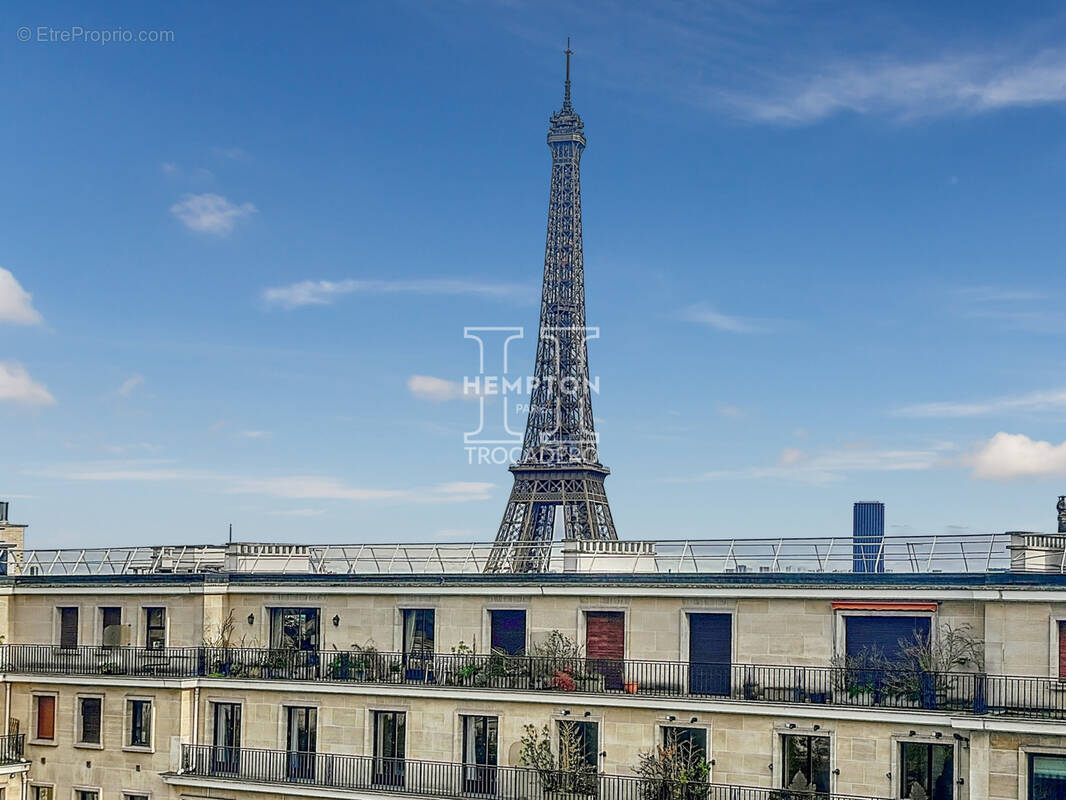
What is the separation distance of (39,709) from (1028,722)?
3594 cm

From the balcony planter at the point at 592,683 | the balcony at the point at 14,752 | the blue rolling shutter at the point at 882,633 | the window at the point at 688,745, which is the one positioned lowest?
the balcony at the point at 14,752

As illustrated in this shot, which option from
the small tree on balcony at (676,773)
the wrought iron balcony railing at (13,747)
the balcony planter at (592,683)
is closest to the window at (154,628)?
the wrought iron balcony railing at (13,747)

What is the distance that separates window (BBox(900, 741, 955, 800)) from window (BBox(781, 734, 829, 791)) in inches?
89.0

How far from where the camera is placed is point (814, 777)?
40.5 meters

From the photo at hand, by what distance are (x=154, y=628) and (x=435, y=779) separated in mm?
12955

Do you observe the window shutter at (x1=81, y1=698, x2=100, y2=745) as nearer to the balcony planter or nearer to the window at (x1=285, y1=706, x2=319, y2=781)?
the window at (x1=285, y1=706, x2=319, y2=781)

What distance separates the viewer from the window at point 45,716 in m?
52.8

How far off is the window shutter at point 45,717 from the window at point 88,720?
1.38 m

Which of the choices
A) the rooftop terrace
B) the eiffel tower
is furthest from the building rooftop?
the eiffel tower

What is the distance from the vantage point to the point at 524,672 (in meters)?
45.2

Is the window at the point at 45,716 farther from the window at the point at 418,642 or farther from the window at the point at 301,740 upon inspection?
the window at the point at 418,642

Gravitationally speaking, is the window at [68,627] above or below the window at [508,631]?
below

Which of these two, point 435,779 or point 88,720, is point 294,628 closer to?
point 435,779

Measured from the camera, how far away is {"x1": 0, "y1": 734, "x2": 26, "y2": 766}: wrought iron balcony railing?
52656mm
